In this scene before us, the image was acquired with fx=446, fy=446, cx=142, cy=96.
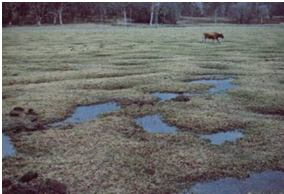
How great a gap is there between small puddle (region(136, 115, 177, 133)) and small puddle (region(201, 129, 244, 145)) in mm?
806

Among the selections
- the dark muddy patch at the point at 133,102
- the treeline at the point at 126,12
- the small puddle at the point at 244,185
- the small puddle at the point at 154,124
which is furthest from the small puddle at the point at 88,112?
the treeline at the point at 126,12

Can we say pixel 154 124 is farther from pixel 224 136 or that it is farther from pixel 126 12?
pixel 126 12

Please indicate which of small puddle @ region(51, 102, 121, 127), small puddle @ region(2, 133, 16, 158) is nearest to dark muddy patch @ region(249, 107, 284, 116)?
small puddle @ region(51, 102, 121, 127)

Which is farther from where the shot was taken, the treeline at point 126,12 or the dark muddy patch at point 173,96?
the treeline at point 126,12

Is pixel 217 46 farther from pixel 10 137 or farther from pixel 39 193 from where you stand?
pixel 39 193

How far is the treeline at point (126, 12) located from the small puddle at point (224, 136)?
7.64 m

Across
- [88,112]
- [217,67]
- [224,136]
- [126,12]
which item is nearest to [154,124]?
[224,136]

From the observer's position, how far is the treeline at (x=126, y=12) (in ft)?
62.9

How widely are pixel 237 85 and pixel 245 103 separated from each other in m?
2.41

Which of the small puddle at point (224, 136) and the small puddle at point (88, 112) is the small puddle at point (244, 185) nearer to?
the small puddle at point (224, 136)

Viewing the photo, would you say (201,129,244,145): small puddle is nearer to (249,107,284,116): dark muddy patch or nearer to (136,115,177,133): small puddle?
(136,115,177,133): small puddle

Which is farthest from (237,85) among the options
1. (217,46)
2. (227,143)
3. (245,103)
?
(217,46)

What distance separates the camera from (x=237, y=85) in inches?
556

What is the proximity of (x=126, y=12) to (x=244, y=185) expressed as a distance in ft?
86.9
